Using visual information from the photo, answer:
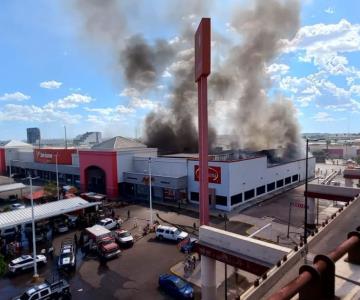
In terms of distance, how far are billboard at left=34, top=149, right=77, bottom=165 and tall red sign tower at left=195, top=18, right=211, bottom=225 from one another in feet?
135

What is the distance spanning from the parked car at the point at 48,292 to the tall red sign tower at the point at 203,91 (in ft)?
33.5

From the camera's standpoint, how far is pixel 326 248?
35.1 ft

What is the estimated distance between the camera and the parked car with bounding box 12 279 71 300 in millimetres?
17516

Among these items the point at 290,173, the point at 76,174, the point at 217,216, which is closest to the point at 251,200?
the point at 217,216

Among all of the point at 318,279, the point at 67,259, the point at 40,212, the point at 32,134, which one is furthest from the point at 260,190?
the point at 32,134

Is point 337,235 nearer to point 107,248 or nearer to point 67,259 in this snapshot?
point 107,248

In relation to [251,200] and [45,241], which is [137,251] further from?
[251,200]

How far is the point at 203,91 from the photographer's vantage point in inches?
876

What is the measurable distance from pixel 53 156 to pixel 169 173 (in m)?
31.0

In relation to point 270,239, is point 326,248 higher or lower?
higher

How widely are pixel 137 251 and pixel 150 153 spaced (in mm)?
27233

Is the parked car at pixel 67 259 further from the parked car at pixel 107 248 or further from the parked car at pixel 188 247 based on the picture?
the parked car at pixel 188 247

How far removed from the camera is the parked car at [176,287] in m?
17.5

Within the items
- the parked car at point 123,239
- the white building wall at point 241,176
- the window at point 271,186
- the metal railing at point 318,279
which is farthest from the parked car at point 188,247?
the window at point 271,186
